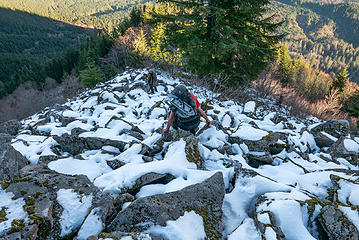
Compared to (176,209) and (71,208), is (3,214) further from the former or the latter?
(176,209)

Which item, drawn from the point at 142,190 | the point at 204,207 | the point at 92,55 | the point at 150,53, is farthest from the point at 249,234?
the point at 92,55

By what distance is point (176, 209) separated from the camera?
2.54 metres

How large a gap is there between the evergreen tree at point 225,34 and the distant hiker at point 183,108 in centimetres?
764

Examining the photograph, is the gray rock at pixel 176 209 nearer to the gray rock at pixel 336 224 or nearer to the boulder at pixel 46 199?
the boulder at pixel 46 199

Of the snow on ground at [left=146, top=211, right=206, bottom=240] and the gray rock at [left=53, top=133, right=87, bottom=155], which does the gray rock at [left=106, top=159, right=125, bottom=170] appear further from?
the snow on ground at [left=146, top=211, right=206, bottom=240]

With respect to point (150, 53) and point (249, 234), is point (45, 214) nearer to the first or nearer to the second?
point (249, 234)

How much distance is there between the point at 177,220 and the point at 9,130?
34.9 ft

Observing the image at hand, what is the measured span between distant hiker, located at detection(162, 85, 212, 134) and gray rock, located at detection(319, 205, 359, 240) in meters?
2.93

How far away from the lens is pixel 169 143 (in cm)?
477

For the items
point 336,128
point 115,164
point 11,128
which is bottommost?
point 11,128

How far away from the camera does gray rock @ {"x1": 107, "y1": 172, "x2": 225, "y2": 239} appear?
241 cm

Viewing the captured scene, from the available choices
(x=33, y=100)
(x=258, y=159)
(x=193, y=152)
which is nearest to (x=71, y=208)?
(x=193, y=152)

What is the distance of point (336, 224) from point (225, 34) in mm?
11304

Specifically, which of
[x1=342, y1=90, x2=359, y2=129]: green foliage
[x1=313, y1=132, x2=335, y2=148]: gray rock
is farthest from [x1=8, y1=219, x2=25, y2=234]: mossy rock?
[x1=342, y1=90, x2=359, y2=129]: green foliage
